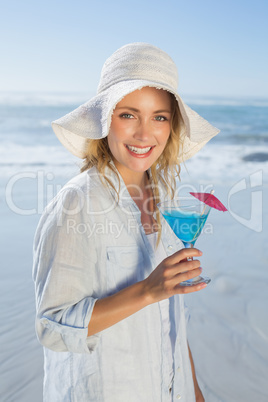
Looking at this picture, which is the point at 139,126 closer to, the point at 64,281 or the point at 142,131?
the point at 142,131

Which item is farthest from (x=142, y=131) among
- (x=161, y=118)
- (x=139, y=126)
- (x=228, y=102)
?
(x=228, y=102)

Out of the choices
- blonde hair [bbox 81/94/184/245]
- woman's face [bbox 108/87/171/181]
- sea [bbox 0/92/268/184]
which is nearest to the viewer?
woman's face [bbox 108/87/171/181]

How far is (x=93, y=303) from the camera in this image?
53.7 inches

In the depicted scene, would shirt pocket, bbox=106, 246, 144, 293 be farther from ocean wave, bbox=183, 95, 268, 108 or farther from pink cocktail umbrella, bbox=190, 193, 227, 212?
ocean wave, bbox=183, 95, 268, 108

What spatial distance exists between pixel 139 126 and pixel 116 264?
0.56 metres

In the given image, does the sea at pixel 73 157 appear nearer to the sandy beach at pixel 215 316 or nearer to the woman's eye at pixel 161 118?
the woman's eye at pixel 161 118

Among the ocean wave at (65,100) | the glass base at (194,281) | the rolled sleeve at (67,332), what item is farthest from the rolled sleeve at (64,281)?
the ocean wave at (65,100)

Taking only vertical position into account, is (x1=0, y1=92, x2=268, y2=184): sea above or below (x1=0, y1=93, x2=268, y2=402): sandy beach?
above

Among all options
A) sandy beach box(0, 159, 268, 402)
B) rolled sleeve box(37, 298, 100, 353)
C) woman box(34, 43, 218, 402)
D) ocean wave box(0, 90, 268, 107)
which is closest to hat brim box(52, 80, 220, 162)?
woman box(34, 43, 218, 402)

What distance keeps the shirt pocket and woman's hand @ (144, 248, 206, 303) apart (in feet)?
0.59

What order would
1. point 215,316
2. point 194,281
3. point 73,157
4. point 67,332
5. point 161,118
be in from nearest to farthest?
point 67,332, point 194,281, point 161,118, point 215,316, point 73,157

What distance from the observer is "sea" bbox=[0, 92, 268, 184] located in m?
9.88

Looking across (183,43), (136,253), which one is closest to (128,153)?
(136,253)

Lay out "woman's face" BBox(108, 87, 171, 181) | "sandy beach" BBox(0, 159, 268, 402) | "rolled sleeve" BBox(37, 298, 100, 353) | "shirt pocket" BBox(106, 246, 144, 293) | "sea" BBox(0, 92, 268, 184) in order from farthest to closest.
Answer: "sea" BBox(0, 92, 268, 184), "sandy beach" BBox(0, 159, 268, 402), "woman's face" BBox(108, 87, 171, 181), "shirt pocket" BBox(106, 246, 144, 293), "rolled sleeve" BBox(37, 298, 100, 353)
